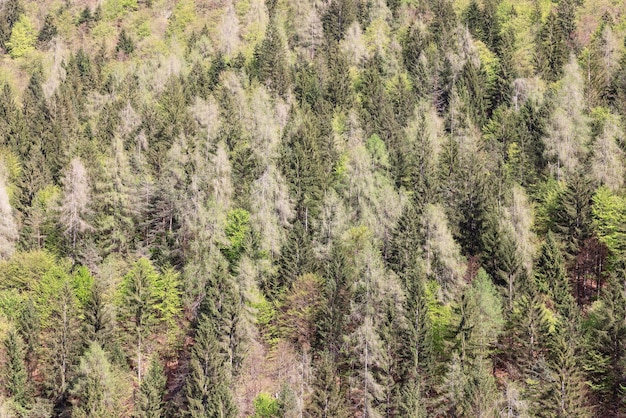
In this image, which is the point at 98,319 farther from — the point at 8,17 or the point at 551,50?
the point at 8,17

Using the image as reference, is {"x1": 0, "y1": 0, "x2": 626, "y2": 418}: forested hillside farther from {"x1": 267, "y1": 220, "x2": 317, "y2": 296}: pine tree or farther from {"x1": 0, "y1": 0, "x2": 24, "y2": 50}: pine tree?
{"x1": 0, "y1": 0, "x2": 24, "y2": 50}: pine tree

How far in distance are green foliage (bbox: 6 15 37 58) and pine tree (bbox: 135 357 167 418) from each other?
105227 millimetres

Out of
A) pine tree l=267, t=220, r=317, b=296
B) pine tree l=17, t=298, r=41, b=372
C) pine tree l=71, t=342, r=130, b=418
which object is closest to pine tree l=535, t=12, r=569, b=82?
pine tree l=267, t=220, r=317, b=296

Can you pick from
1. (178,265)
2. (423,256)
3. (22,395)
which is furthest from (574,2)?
(22,395)

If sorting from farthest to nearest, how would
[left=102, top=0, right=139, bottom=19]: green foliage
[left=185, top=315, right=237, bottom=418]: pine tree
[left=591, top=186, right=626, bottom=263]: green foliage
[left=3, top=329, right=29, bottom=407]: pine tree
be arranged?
[left=102, top=0, right=139, bottom=19]: green foliage → [left=591, top=186, right=626, bottom=263]: green foliage → [left=3, top=329, right=29, bottom=407]: pine tree → [left=185, top=315, right=237, bottom=418]: pine tree

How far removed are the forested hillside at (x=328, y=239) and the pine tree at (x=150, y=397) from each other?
9.2 inches

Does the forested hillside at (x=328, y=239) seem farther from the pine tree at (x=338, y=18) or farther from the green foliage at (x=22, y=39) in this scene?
the green foliage at (x=22, y=39)

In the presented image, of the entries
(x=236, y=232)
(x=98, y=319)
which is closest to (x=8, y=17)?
(x=236, y=232)

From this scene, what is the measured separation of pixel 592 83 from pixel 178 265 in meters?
58.2

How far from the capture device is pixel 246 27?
128m

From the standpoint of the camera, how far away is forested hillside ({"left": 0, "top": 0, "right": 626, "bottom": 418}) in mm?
50031

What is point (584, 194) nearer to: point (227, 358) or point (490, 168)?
point (490, 168)

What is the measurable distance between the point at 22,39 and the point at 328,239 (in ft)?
346

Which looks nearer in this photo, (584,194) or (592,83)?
(584,194)
